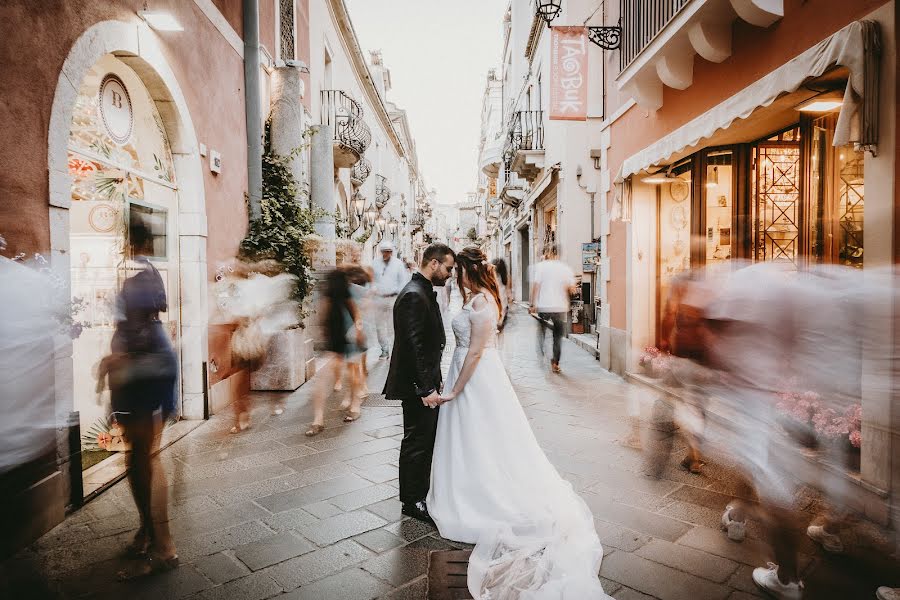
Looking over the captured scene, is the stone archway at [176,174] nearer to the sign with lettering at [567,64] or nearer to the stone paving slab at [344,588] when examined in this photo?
the stone paving slab at [344,588]

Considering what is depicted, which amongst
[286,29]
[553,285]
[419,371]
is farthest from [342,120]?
[419,371]

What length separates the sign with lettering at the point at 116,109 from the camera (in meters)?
4.90

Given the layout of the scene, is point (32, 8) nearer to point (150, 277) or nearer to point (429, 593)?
point (150, 277)

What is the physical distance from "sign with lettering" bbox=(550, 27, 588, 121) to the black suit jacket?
7447 mm

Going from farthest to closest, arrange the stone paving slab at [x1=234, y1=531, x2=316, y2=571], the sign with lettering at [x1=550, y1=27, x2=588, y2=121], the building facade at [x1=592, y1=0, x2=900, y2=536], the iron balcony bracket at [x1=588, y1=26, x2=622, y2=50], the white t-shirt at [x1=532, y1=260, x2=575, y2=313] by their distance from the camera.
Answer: the sign with lettering at [x1=550, y1=27, x2=588, y2=121], the white t-shirt at [x1=532, y1=260, x2=575, y2=313], the iron balcony bracket at [x1=588, y1=26, x2=622, y2=50], the building facade at [x1=592, y1=0, x2=900, y2=536], the stone paving slab at [x1=234, y1=531, x2=316, y2=571]

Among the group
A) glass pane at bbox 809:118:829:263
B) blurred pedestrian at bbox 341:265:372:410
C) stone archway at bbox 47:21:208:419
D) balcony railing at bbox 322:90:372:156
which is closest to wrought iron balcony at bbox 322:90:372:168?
balcony railing at bbox 322:90:372:156

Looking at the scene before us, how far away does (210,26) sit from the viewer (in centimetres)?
635

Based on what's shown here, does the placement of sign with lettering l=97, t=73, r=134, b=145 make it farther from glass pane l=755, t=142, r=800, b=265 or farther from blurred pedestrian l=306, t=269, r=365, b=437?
glass pane l=755, t=142, r=800, b=265

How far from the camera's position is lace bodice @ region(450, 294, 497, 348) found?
133 inches

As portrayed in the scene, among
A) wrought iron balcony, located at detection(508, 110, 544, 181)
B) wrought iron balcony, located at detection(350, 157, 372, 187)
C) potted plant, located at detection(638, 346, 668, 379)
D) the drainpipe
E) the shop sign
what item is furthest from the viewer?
wrought iron balcony, located at detection(350, 157, 372, 187)

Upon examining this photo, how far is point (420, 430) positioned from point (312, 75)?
9870 millimetres

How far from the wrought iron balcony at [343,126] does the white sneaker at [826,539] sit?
1167cm

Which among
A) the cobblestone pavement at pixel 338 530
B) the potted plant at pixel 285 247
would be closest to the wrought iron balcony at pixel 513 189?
the potted plant at pixel 285 247

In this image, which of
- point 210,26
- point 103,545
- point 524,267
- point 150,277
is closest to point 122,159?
point 210,26
